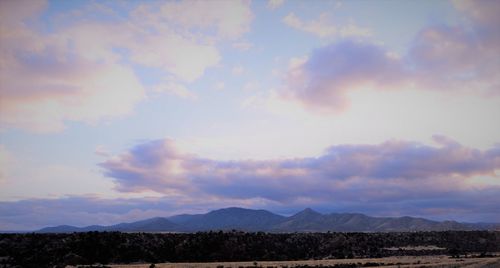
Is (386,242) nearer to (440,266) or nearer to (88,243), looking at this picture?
(440,266)

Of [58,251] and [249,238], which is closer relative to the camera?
[58,251]

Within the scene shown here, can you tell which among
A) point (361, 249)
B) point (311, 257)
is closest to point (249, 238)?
point (311, 257)

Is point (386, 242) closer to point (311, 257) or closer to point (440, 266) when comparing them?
point (311, 257)

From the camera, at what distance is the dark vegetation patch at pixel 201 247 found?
2464 inches

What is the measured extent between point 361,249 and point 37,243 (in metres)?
51.5

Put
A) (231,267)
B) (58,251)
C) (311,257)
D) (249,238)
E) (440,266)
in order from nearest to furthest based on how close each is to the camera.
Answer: (440,266) → (231,267) → (58,251) → (311,257) → (249,238)

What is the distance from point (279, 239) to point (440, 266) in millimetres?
37844

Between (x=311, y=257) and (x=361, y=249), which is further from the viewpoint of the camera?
(x=361, y=249)

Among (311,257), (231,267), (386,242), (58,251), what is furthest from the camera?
(386,242)

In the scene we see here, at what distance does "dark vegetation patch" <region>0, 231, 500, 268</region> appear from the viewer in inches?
2464

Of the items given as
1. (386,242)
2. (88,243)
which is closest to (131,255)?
(88,243)

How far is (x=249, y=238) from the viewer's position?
81.5m

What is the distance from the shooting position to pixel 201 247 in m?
73.8

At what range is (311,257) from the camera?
76.0 meters
